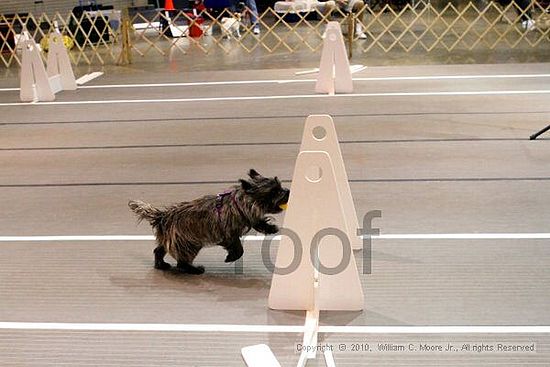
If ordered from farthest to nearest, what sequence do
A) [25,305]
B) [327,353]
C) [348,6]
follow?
[348,6] < [25,305] < [327,353]

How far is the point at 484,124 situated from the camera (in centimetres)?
498

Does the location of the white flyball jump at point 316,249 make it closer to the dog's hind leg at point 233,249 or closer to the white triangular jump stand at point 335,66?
the dog's hind leg at point 233,249

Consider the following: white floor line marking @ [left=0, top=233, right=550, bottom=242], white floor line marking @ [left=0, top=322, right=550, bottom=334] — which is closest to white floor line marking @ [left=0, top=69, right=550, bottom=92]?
white floor line marking @ [left=0, top=233, right=550, bottom=242]

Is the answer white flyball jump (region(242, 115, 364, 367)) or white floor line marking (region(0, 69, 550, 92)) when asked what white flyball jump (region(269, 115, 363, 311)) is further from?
white floor line marking (region(0, 69, 550, 92))

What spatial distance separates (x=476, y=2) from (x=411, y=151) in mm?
13683

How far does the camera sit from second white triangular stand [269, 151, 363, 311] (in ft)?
7.72

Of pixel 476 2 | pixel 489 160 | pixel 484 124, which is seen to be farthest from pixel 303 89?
pixel 476 2

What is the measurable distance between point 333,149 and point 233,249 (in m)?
0.60

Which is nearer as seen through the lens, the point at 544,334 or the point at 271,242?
the point at 544,334

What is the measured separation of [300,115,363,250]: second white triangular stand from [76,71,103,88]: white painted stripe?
501cm

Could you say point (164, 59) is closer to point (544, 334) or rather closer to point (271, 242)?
point (271, 242)

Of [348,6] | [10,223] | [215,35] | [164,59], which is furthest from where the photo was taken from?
[215,35]

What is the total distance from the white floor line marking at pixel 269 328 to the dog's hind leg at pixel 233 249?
38cm

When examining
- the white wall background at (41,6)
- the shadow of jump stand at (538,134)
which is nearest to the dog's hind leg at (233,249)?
the shadow of jump stand at (538,134)
